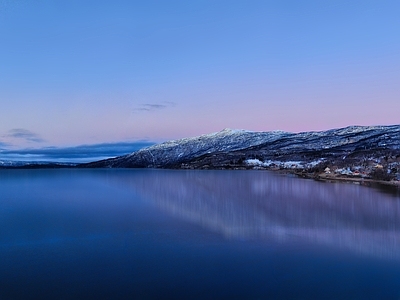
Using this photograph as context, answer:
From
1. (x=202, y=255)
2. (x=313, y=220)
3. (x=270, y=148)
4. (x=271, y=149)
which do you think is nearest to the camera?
(x=202, y=255)

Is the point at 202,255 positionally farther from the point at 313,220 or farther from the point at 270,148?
the point at 270,148

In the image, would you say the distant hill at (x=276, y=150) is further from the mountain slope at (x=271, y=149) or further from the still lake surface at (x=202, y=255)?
the still lake surface at (x=202, y=255)

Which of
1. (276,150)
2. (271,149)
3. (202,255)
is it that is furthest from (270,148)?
(202,255)

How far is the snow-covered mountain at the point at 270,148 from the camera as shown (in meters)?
110

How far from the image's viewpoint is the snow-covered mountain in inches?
4332

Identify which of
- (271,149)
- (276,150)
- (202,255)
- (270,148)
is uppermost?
(270,148)

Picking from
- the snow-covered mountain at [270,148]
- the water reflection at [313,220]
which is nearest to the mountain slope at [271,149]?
the snow-covered mountain at [270,148]

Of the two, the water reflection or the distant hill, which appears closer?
the water reflection

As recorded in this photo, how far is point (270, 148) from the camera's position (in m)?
150

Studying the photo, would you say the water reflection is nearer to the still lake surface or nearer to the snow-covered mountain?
the still lake surface

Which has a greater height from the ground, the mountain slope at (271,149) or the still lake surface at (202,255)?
the mountain slope at (271,149)

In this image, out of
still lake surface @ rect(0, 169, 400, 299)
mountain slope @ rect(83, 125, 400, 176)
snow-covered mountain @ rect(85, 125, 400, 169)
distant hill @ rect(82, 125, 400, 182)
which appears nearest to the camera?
still lake surface @ rect(0, 169, 400, 299)

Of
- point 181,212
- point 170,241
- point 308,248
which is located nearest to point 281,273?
point 308,248

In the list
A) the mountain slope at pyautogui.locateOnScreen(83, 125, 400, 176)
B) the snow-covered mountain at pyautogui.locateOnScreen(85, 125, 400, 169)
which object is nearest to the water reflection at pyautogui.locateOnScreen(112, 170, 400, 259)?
the mountain slope at pyautogui.locateOnScreen(83, 125, 400, 176)
